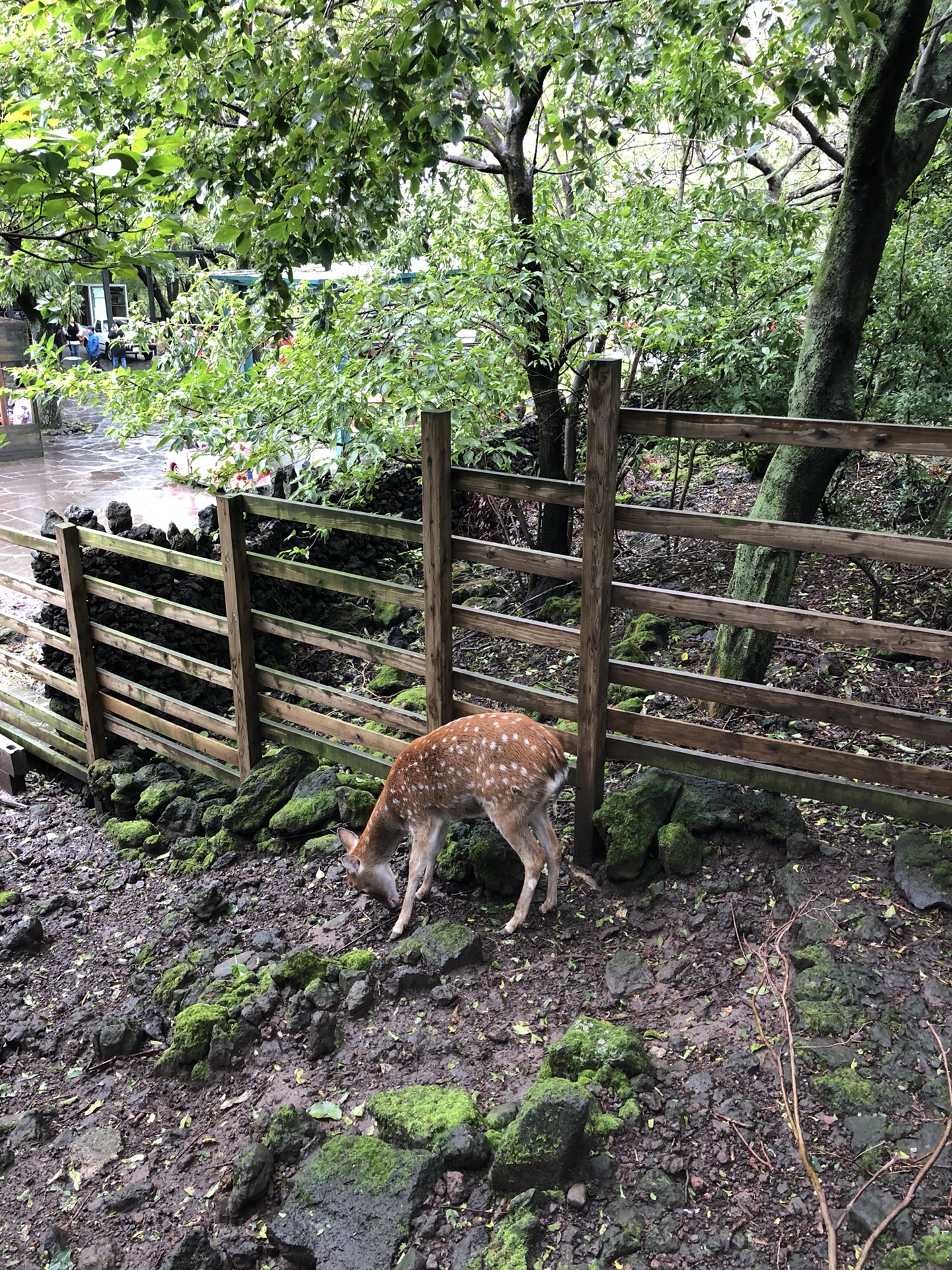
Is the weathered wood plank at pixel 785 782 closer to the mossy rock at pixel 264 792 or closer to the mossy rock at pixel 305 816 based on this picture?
the mossy rock at pixel 305 816

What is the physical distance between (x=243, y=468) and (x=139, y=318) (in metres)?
2.50

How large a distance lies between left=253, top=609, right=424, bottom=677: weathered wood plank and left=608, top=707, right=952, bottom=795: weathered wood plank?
3.84 feet

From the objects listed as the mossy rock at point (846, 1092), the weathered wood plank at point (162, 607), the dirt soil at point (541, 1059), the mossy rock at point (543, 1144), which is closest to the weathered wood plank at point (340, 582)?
the weathered wood plank at point (162, 607)

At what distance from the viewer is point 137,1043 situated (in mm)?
4039

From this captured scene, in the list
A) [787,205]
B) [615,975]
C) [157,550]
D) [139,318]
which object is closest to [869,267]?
[787,205]

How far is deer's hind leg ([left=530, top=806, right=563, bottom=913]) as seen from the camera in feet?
13.6

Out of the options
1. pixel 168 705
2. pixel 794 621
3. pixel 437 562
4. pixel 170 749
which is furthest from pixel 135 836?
pixel 794 621

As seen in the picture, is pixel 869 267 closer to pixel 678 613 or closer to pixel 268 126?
pixel 678 613

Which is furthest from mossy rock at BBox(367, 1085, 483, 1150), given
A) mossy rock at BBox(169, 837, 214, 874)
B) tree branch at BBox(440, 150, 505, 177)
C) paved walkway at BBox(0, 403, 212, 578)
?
paved walkway at BBox(0, 403, 212, 578)

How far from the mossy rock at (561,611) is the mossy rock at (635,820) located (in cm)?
343

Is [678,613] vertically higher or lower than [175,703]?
higher

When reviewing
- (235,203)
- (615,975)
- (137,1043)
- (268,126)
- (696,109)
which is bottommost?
(137,1043)

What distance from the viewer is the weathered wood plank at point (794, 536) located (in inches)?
135

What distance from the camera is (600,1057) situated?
3.16m
